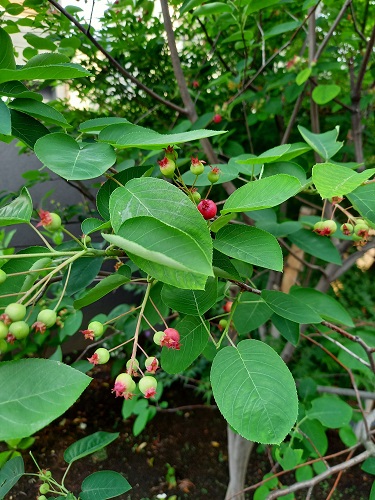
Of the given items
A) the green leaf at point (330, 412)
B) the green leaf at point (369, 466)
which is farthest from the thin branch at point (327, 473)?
the green leaf at point (330, 412)

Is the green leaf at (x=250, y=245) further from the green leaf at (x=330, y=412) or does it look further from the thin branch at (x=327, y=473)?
the green leaf at (x=330, y=412)

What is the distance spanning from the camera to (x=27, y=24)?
1122 mm

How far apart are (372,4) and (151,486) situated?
8.34 ft

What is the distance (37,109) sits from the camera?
19.5 inches

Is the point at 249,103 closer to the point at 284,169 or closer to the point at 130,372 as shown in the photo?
the point at 284,169

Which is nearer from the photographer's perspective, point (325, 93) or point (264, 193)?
point (264, 193)

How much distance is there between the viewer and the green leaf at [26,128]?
53cm

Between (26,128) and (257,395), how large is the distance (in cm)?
45

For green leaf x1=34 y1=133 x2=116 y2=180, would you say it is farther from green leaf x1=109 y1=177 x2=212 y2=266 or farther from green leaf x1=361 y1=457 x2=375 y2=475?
green leaf x1=361 y1=457 x2=375 y2=475

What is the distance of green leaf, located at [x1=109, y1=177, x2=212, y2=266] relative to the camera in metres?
0.35

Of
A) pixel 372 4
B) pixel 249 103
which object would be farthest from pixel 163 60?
pixel 372 4

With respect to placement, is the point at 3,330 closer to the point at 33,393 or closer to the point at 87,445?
the point at 33,393

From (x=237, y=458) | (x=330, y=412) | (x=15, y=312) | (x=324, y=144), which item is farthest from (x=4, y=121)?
(x=237, y=458)

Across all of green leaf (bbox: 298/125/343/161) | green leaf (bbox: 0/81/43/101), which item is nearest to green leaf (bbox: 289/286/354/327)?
green leaf (bbox: 298/125/343/161)
